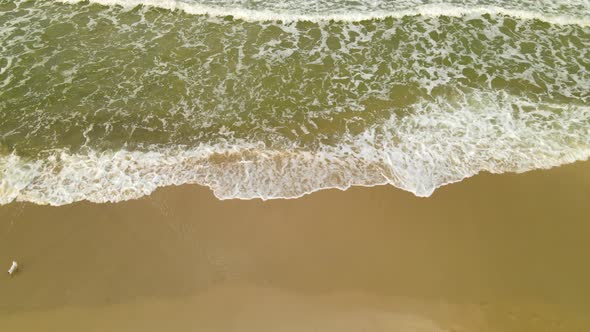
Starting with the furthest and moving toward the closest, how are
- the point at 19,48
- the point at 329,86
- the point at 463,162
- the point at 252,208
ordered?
the point at 19,48 → the point at 329,86 → the point at 463,162 → the point at 252,208

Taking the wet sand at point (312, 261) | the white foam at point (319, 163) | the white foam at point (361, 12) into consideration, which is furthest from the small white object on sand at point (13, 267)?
the white foam at point (361, 12)

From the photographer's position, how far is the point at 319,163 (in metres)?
6.26

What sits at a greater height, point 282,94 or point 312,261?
point 282,94

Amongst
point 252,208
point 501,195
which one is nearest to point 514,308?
point 501,195

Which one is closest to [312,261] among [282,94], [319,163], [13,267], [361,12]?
[319,163]

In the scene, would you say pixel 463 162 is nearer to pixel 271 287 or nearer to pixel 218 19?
pixel 271 287

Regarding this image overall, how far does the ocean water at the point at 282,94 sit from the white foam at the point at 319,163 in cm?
3

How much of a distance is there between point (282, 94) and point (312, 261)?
3716 millimetres

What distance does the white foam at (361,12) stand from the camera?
9609 millimetres

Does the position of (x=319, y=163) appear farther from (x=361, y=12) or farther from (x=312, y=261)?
(x=361, y=12)

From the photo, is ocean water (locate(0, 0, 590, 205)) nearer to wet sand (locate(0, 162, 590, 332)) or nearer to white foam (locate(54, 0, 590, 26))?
white foam (locate(54, 0, 590, 26))

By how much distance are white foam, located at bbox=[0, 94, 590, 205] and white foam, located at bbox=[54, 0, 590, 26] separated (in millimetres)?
4106

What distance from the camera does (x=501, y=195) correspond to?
5848 millimetres

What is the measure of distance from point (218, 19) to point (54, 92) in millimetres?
4164
